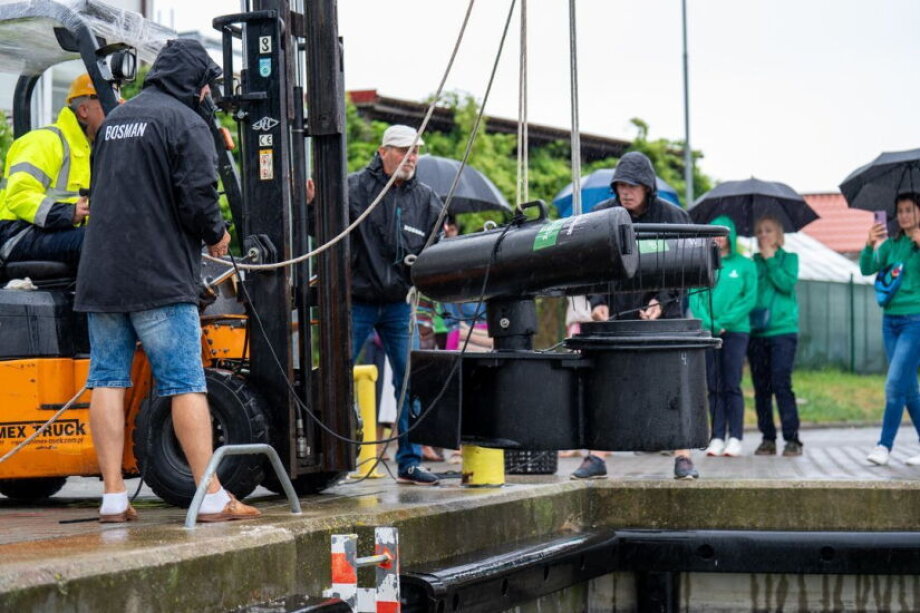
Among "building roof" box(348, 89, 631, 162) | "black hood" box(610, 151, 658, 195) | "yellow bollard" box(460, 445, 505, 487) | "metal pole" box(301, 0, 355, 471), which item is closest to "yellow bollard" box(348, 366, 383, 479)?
"yellow bollard" box(460, 445, 505, 487)

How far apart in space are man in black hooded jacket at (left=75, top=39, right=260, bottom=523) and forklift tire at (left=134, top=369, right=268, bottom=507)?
22.7 inches

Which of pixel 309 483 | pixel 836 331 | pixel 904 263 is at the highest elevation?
pixel 904 263

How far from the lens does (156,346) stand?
630 cm

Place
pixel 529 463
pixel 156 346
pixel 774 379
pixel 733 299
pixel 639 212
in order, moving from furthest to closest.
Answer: pixel 774 379, pixel 733 299, pixel 529 463, pixel 639 212, pixel 156 346

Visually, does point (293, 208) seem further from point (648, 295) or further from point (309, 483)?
point (648, 295)

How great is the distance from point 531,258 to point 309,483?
82.4 inches

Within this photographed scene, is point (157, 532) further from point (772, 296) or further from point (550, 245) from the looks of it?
point (772, 296)

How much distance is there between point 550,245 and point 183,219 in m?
1.56

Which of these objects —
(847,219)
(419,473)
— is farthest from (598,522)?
(847,219)

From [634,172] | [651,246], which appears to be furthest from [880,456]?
[651,246]

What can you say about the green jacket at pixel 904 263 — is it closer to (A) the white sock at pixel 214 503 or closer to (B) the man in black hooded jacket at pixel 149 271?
(B) the man in black hooded jacket at pixel 149 271

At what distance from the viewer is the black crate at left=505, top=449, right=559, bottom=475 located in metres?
9.49

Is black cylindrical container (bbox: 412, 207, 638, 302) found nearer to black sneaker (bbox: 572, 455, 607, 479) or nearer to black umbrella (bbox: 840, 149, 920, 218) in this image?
black sneaker (bbox: 572, 455, 607, 479)

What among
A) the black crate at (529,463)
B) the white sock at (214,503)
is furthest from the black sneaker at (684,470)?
the white sock at (214,503)
